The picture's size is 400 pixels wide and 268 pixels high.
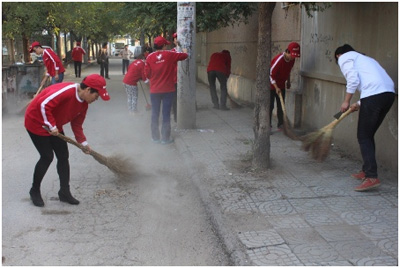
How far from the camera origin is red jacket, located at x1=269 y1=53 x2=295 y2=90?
7719mm

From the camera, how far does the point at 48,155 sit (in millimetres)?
4609

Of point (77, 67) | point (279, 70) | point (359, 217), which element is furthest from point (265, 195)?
point (77, 67)

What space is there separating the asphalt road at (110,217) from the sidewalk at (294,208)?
24 cm

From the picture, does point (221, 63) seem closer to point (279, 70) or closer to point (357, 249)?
point (279, 70)

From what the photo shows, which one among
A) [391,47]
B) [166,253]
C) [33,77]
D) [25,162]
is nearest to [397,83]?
[391,47]

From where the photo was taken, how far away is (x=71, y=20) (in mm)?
20531

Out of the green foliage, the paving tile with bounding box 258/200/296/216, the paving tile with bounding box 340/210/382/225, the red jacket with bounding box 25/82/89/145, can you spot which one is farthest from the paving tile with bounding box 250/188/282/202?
the green foliage

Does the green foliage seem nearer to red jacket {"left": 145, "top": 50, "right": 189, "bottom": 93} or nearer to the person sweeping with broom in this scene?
red jacket {"left": 145, "top": 50, "right": 189, "bottom": 93}

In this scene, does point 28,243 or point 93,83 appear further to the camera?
point 93,83

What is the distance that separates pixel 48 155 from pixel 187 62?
404cm

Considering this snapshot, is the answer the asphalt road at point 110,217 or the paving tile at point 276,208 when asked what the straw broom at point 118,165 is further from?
the paving tile at point 276,208

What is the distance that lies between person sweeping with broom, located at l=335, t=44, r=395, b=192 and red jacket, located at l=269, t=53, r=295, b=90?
2741mm

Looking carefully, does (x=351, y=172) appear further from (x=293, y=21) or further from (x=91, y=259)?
(x=293, y=21)

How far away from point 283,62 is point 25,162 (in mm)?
4436
